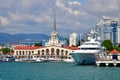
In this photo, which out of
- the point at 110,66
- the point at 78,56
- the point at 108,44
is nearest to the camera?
the point at 110,66

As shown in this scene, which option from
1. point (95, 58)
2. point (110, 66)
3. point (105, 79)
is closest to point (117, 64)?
point (110, 66)

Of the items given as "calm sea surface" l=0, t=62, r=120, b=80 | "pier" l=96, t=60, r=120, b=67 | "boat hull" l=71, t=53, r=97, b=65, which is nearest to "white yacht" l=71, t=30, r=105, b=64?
"boat hull" l=71, t=53, r=97, b=65

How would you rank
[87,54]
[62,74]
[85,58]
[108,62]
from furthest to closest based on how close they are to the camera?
[85,58]
[87,54]
[108,62]
[62,74]

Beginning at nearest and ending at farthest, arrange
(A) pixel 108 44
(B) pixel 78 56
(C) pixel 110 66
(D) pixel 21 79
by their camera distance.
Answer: (D) pixel 21 79
(C) pixel 110 66
(B) pixel 78 56
(A) pixel 108 44

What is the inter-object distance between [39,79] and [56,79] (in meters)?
2.41

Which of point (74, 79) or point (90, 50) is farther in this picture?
point (90, 50)

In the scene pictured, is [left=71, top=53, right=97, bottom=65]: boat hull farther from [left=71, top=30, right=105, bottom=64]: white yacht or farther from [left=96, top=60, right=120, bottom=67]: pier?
[left=96, top=60, right=120, bottom=67]: pier

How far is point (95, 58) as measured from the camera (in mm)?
116688

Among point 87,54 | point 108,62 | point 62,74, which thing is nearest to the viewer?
point 62,74

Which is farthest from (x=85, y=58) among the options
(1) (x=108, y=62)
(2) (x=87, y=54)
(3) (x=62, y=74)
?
(3) (x=62, y=74)

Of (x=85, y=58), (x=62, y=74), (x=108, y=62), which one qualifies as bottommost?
(x=62, y=74)

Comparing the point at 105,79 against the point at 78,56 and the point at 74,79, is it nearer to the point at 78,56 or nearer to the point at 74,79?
the point at 74,79

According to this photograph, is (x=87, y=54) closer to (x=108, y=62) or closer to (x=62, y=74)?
(x=108, y=62)

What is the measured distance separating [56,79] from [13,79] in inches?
239
